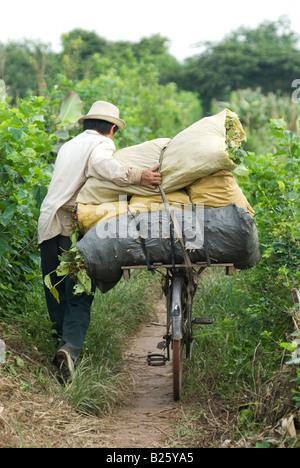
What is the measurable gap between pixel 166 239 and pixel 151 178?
435 mm

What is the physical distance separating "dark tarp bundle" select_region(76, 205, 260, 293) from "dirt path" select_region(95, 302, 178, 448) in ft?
3.24

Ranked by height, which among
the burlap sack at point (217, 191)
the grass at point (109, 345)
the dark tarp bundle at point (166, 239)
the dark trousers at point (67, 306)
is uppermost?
the burlap sack at point (217, 191)

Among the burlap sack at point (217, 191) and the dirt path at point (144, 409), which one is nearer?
the dirt path at point (144, 409)

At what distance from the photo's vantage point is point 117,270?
4.29 m

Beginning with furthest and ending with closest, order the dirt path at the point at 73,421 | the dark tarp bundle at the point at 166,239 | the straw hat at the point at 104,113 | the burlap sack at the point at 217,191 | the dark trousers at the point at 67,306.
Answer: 1. the straw hat at the point at 104,113
2. the dark trousers at the point at 67,306
3. the burlap sack at the point at 217,191
4. the dark tarp bundle at the point at 166,239
5. the dirt path at the point at 73,421

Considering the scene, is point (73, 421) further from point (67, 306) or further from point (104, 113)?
point (104, 113)

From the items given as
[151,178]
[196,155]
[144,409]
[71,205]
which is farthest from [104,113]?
[144,409]

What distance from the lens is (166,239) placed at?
13.8 feet

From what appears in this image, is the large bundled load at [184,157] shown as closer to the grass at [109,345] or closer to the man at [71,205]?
the man at [71,205]

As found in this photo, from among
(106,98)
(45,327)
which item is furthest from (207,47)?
(45,327)

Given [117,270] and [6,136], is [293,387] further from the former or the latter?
[6,136]

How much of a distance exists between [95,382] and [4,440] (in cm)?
101

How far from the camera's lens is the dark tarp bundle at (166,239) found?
4.18m

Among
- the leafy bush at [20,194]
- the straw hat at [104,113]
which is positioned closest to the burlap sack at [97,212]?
the leafy bush at [20,194]
